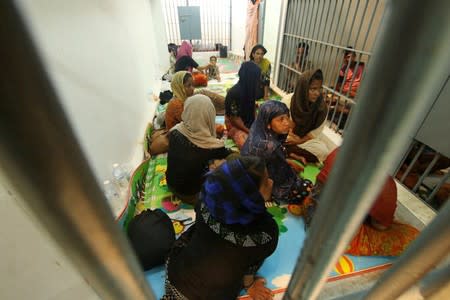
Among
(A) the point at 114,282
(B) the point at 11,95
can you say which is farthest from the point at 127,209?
(B) the point at 11,95

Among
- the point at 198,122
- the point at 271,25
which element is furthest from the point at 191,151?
the point at 271,25

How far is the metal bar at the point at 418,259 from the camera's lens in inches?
9.6

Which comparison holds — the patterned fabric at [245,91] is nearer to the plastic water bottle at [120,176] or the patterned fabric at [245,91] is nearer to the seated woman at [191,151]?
the seated woman at [191,151]

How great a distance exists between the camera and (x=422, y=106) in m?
0.14

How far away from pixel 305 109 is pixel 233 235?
148 centimetres

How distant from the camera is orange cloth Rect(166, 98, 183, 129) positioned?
6.64 ft

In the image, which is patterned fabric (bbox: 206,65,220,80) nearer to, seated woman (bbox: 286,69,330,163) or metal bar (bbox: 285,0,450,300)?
seated woman (bbox: 286,69,330,163)

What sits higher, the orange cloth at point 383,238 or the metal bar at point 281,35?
the metal bar at point 281,35

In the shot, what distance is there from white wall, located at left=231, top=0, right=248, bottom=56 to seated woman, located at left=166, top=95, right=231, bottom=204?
5090mm

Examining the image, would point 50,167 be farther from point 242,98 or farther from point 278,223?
point 242,98

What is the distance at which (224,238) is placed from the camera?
0.87 metres

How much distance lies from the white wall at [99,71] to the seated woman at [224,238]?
0.43 meters

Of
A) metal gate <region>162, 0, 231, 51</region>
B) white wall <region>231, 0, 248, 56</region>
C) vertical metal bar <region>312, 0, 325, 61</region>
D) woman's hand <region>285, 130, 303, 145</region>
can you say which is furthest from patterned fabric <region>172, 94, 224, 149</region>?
metal gate <region>162, 0, 231, 51</region>

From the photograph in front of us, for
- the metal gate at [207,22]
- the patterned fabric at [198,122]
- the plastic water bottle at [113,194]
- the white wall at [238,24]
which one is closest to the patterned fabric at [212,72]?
the white wall at [238,24]
